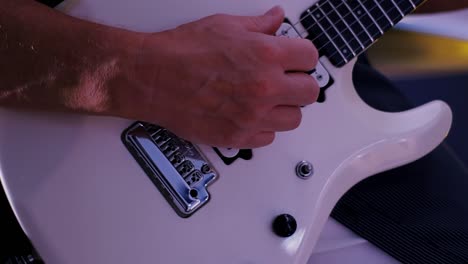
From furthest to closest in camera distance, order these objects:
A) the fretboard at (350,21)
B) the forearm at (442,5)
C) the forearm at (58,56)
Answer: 1. the forearm at (442,5)
2. the fretboard at (350,21)
3. the forearm at (58,56)

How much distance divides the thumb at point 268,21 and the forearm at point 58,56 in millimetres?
134

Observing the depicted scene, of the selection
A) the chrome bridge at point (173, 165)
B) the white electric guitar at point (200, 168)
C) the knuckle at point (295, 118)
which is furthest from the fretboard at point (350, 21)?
the chrome bridge at point (173, 165)

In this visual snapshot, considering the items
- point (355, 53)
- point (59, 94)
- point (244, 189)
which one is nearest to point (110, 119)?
point (59, 94)

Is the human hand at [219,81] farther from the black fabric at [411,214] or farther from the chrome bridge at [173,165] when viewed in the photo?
the black fabric at [411,214]

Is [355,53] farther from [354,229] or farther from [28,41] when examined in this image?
[28,41]

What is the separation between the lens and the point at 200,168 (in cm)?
58

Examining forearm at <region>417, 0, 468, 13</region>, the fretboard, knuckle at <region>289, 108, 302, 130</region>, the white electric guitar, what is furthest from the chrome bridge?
forearm at <region>417, 0, 468, 13</region>

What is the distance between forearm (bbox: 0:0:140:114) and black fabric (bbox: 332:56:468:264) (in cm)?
35

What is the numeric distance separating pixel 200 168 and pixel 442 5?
0.52 m

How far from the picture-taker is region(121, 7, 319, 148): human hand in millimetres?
499

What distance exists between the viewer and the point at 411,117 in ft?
2.18

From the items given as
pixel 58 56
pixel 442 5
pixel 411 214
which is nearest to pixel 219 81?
pixel 58 56

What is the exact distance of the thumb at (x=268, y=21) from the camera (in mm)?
552

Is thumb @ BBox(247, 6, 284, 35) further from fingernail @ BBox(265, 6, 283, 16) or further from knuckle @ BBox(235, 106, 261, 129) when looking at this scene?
knuckle @ BBox(235, 106, 261, 129)
